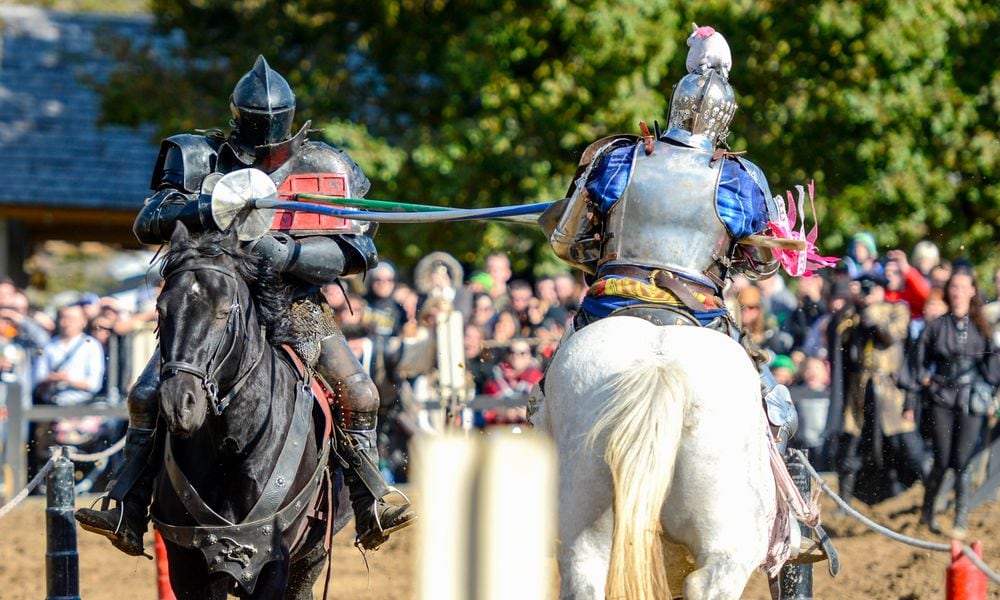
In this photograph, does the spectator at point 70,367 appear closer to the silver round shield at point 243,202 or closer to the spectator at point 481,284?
the spectator at point 481,284

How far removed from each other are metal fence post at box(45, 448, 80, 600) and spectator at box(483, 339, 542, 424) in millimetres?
5967

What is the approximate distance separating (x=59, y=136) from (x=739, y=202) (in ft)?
66.4

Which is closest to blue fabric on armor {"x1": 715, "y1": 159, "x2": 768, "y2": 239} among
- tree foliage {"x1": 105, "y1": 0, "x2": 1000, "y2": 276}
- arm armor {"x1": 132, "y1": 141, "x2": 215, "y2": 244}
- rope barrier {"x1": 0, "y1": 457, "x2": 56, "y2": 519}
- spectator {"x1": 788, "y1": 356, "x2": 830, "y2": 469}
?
arm armor {"x1": 132, "y1": 141, "x2": 215, "y2": 244}

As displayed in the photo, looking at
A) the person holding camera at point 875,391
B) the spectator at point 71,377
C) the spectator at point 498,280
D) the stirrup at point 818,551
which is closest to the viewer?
the stirrup at point 818,551

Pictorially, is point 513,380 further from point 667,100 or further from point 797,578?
point 797,578

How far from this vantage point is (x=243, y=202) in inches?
220

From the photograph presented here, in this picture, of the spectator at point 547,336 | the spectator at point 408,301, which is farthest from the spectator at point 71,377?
the spectator at point 547,336

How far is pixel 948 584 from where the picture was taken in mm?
6215

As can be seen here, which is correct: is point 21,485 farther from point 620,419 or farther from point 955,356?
point 620,419

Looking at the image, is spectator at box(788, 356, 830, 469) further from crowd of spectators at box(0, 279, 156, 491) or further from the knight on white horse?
the knight on white horse

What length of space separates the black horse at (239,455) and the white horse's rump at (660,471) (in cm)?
128

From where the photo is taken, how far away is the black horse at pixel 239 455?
5.38 m

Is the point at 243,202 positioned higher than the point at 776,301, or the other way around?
the point at 776,301

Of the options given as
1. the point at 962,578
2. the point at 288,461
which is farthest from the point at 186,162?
the point at 962,578
